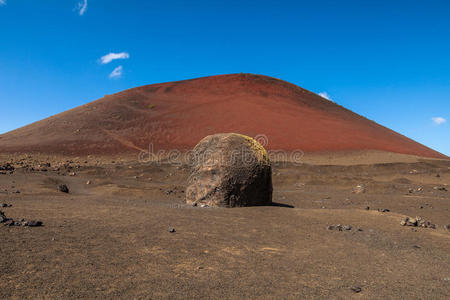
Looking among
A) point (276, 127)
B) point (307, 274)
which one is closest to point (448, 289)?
point (307, 274)

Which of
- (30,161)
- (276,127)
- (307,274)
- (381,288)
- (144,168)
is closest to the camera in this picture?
(381,288)

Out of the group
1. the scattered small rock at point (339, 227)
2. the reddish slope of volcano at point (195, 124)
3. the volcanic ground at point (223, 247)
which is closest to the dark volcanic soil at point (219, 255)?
the volcanic ground at point (223, 247)

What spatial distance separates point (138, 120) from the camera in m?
35.2

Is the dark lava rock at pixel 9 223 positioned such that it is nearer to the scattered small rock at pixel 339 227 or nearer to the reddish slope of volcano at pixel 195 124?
the scattered small rock at pixel 339 227

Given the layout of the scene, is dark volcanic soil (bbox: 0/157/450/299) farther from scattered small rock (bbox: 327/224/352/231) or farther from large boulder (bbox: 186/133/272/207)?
large boulder (bbox: 186/133/272/207)

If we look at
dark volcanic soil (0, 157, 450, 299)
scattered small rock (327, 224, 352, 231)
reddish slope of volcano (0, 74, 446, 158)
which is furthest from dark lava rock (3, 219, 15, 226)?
reddish slope of volcano (0, 74, 446, 158)

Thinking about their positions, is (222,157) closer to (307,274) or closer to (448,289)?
(307,274)

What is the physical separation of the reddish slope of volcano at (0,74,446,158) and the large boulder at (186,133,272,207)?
21219 mm

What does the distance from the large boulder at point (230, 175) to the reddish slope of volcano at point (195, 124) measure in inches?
835

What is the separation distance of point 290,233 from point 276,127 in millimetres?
29138

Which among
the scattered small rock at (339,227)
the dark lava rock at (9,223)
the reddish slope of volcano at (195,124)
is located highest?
the reddish slope of volcano at (195,124)

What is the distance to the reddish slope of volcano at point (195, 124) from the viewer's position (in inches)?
1158

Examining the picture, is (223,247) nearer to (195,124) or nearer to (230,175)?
(230,175)

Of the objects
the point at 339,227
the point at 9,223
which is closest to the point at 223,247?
the point at 339,227
